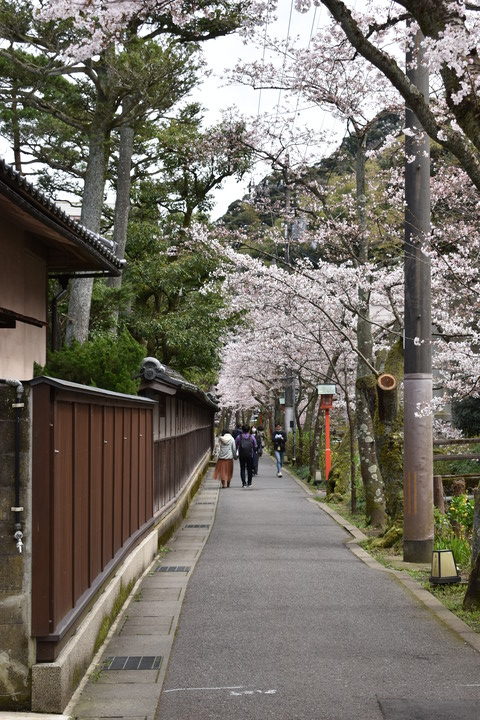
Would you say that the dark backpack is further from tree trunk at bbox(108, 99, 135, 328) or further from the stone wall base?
the stone wall base

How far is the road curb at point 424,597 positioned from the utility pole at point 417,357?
32.6 inches

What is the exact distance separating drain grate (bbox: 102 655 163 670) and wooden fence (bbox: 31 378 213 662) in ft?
1.65

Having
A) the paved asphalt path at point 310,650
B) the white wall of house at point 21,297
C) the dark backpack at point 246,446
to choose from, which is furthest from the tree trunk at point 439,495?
the dark backpack at point 246,446

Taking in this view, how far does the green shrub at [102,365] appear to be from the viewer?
12.6 metres

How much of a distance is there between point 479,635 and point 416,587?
2.94 metres

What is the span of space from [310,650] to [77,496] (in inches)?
95.5

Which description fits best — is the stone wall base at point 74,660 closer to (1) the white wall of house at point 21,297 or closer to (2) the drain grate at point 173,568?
(2) the drain grate at point 173,568

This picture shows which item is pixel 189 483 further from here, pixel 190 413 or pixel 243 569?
pixel 243 569

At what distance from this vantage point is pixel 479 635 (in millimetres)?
8305

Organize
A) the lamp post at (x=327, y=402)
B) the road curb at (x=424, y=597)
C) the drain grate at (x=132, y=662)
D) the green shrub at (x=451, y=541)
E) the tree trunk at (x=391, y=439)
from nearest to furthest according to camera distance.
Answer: the drain grate at (x=132, y=662), the road curb at (x=424, y=597), the green shrub at (x=451, y=541), the tree trunk at (x=391, y=439), the lamp post at (x=327, y=402)

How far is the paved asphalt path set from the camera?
6.11 meters

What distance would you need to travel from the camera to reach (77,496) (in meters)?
7.02

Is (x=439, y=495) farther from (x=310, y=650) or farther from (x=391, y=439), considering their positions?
(x=310, y=650)

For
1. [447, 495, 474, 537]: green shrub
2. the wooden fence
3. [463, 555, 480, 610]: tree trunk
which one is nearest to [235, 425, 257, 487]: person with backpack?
[447, 495, 474, 537]: green shrub
